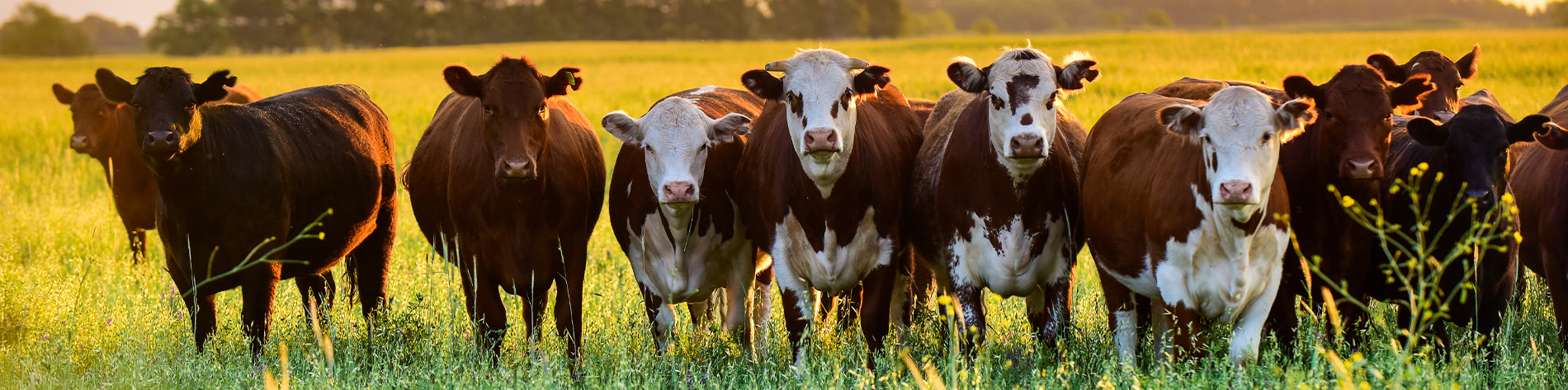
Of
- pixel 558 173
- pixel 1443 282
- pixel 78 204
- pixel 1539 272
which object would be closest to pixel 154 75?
pixel 558 173

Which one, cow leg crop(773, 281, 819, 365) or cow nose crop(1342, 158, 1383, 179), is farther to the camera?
cow leg crop(773, 281, 819, 365)

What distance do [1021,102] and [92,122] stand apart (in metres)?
7.70

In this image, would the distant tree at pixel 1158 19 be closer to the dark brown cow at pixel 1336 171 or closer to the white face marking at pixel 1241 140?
the dark brown cow at pixel 1336 171

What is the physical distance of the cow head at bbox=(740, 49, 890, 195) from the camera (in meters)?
5.74

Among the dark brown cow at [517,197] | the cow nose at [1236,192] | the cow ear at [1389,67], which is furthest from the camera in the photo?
the cow ear at [1389,67]

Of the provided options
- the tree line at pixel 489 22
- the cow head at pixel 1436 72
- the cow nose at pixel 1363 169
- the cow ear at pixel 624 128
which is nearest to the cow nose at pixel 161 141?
the cow ear at pixel 624 128

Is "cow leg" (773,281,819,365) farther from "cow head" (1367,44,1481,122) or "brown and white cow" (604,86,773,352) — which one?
"cow head" (1367,44,1481,122)


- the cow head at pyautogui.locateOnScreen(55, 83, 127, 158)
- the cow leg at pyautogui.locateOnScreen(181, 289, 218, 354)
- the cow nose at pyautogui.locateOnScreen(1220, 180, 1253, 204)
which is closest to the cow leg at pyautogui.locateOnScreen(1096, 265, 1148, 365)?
the cow nose at pyautogui.locateOnScreen(1220, 180, 1253, 204)

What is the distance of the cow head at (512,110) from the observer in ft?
19.2

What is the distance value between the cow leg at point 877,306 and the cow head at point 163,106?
3.41 meters

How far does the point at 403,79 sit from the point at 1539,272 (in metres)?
28.9

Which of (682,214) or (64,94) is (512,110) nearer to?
(682,214)

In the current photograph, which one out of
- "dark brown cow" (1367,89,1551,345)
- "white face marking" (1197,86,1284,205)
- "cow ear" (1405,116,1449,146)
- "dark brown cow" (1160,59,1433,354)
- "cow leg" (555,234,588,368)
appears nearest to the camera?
"white face marking" (1197,86,1284,205)

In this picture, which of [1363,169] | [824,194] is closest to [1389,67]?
[1363,169]
